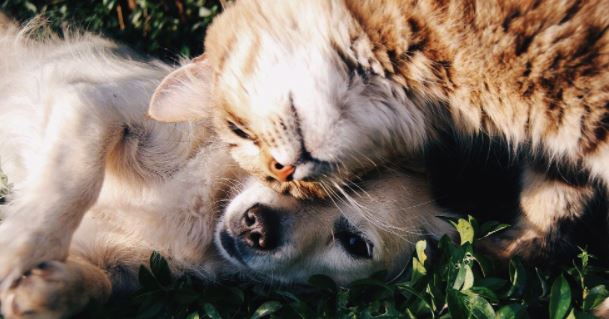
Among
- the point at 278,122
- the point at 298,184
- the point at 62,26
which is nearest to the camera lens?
the point at 278,122

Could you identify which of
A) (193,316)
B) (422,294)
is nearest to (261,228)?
(193,316)

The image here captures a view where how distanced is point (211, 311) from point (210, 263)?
51 cm

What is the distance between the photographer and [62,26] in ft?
13.6

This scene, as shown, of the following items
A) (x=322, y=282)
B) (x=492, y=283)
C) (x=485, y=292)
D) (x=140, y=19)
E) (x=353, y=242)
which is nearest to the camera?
(x=485, y=292)

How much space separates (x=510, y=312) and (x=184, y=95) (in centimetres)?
146

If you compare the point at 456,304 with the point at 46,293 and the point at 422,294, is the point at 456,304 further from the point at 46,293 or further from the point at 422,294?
the point at 46,293

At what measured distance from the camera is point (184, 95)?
2.79 metres

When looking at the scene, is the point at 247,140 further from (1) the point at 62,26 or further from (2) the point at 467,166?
(1) the point at 62,26

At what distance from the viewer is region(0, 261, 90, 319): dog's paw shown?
2.28 metres

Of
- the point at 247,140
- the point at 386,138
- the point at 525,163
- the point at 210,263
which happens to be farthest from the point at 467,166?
the point at 210,263

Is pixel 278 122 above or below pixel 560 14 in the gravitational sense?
below

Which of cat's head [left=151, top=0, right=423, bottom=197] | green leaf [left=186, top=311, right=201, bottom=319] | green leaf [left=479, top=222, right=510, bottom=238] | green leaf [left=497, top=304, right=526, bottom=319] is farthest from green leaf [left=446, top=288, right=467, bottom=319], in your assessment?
green leaf [left=186, top=311, right=201, bottom=319]

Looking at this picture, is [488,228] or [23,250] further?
[488,228]

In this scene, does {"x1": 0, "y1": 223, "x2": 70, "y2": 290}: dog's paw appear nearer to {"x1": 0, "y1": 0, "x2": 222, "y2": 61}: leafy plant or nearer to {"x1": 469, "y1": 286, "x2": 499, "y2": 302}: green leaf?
{"x1": 469, "y1": 286, "x2": 499, "y2": 302}: green leaf
